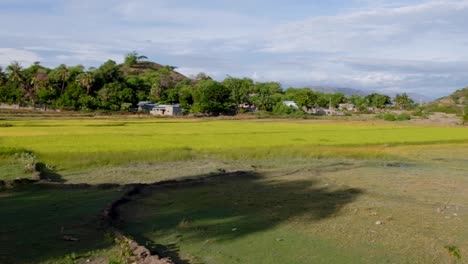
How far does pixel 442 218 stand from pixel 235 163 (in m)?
12.0

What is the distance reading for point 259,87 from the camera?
12019cm

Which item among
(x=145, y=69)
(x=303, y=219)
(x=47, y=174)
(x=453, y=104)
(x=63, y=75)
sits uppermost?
(x=145, y=69)

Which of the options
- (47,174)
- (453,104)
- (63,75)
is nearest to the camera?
(47,174)

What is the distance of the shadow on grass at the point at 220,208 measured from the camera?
10359 mm

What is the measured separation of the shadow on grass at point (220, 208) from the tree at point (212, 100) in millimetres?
65401

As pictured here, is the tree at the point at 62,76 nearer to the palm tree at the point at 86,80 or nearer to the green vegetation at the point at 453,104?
the palm tree at the point at 86,80

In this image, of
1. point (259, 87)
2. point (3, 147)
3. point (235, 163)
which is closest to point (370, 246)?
point (235, 163)

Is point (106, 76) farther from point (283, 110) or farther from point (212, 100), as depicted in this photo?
point (283, 110)

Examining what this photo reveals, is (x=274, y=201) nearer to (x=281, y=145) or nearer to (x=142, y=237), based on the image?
(x=142, y=237)

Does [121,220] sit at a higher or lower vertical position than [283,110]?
lower

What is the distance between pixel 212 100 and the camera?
289ft

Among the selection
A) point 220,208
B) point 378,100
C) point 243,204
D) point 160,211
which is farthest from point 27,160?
point 378,100

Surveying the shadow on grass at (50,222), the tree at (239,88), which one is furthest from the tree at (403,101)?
the shadow on grass at (50,222)

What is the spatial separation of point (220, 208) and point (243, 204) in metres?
0.84
